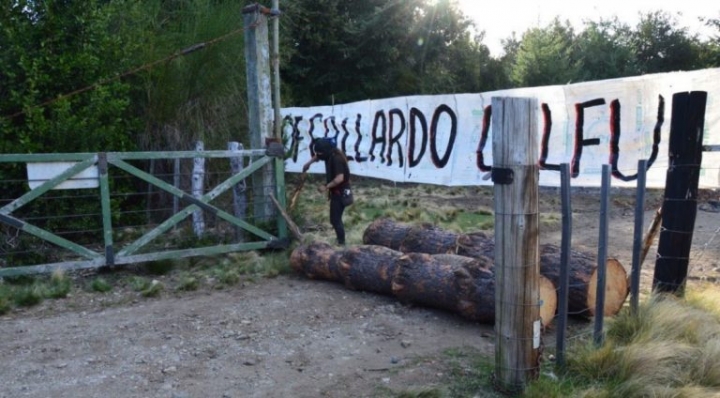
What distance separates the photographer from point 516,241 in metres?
3.83

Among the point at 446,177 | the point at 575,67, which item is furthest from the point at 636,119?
the point at 575,67

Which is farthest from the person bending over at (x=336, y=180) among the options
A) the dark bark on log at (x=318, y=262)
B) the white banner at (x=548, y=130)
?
the white banner at (x=548, y=130)

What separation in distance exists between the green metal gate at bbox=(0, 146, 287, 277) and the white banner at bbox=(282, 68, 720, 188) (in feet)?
11.4

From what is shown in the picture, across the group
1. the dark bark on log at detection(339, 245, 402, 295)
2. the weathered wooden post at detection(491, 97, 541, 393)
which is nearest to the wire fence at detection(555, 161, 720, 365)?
the weathered wooden post at detection(491, 97, 541, 393)

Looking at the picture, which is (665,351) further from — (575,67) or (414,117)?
(575,67)

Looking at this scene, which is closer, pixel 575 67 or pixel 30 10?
pixel 30 10

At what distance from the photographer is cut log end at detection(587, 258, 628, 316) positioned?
5.18 metres

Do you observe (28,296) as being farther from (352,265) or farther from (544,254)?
(544,254)

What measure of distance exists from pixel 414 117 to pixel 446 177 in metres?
1.75

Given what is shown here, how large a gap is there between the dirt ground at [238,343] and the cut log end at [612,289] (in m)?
0.45

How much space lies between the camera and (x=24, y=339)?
16.8 ft

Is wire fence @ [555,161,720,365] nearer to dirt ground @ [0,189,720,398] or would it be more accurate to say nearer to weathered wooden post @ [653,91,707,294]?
weathered wooden post @ [653,91,707,294]

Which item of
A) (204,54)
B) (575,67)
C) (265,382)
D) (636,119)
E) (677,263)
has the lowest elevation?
(265,382)

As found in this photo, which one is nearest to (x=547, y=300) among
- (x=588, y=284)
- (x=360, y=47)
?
(x=588, y=284)
